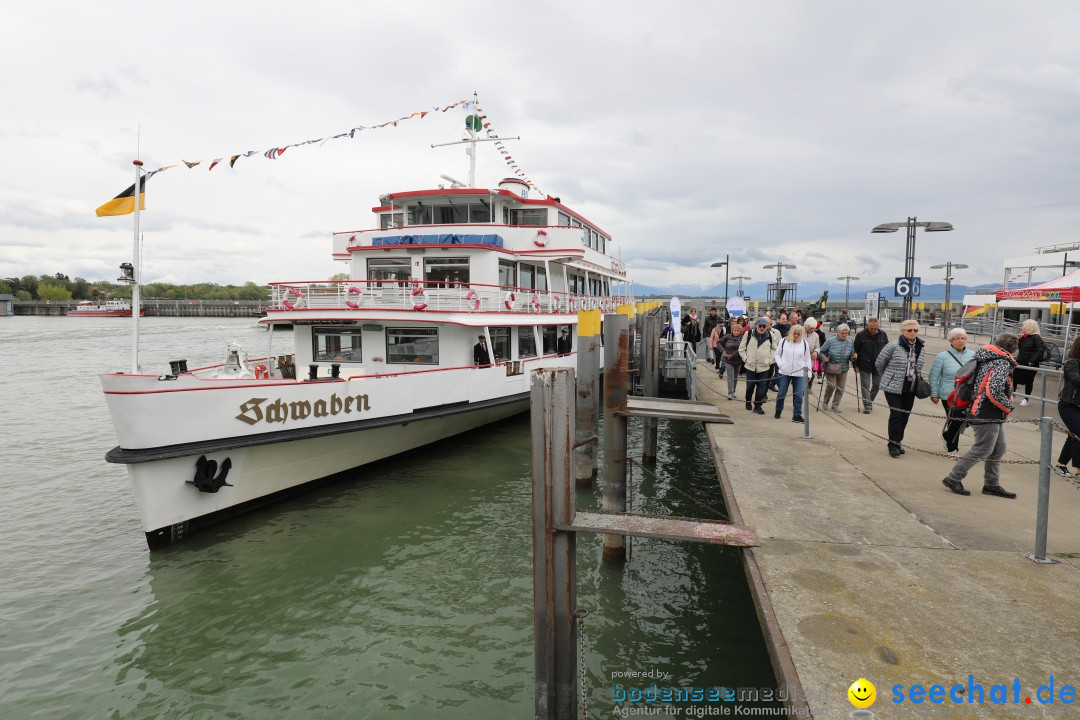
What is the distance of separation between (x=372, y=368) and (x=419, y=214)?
575 centimetres

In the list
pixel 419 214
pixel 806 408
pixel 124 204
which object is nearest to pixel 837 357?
pixel 806 408

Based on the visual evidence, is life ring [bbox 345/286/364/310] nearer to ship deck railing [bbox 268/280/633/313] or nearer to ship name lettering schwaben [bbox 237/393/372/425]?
ship deck railing [bbox 268/280/633/313]

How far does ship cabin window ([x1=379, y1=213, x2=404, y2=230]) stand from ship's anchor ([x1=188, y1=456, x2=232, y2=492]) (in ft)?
31.1

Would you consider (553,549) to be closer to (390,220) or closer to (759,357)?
(759,357)

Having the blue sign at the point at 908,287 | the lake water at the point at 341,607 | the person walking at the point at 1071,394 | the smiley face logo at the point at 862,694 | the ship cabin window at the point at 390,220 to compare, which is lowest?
the lake water at the point at 341,607

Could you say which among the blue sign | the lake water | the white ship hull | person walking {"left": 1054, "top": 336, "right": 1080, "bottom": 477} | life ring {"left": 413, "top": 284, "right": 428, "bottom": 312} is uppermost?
the blue sign

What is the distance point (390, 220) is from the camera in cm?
1662

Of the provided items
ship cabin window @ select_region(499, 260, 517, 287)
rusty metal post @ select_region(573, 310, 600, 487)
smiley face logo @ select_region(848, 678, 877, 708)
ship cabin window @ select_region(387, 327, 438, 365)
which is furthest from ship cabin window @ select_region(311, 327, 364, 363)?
smiley face logo @ select_region(848, 678, 877, 708)

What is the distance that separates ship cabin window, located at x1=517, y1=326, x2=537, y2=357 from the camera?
14.5 metres

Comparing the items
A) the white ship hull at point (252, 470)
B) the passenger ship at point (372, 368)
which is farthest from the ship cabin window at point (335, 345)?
the white ship hull at point (252, 470)

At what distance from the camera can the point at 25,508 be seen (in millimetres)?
9930

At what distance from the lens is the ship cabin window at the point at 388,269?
1431cm

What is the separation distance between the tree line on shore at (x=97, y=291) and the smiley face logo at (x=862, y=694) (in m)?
127

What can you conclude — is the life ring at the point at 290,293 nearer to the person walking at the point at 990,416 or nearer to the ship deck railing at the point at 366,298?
the ship deck railing at the point at 366,298
